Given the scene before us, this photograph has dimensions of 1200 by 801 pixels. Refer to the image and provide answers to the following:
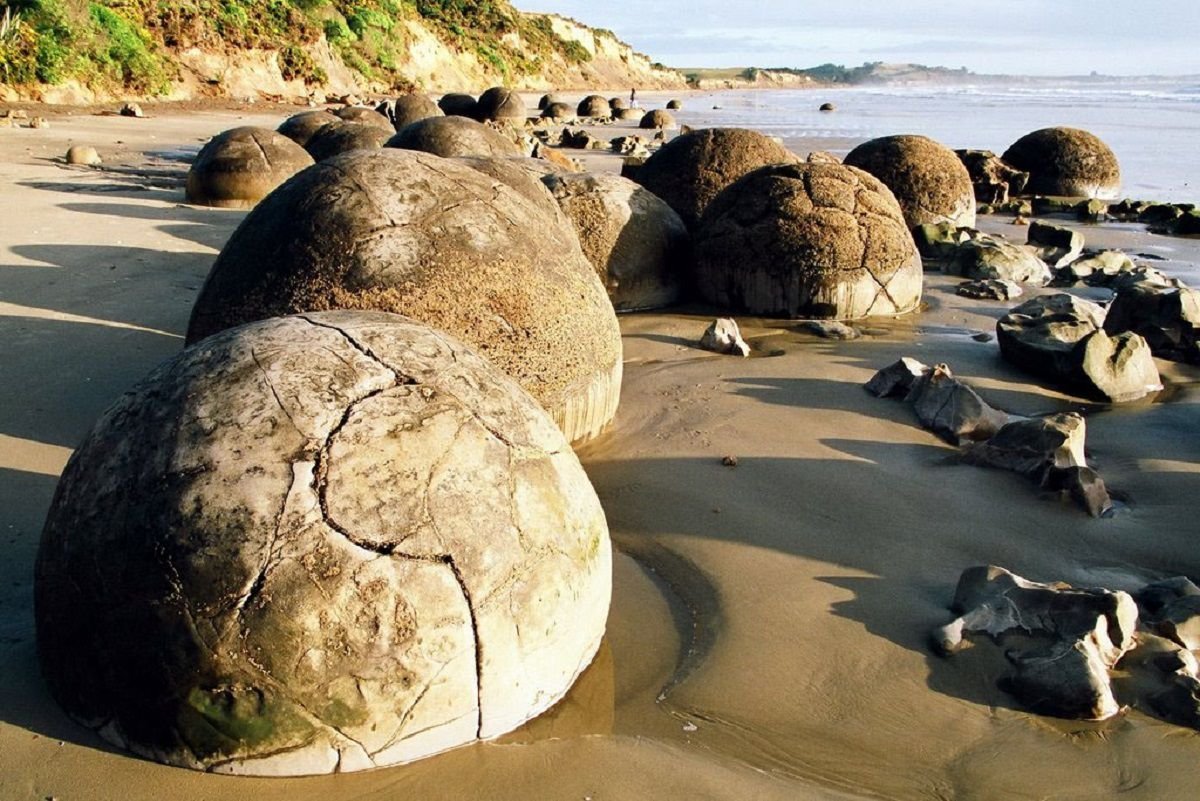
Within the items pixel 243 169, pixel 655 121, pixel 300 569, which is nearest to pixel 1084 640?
pixel 300 569

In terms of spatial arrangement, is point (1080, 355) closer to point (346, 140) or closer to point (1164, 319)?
point (1164, 319)

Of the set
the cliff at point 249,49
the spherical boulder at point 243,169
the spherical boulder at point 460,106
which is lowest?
the spherical boulder at point 243,169

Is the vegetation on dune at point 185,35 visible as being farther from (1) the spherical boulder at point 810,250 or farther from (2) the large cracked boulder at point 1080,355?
(2) the large cracked boulder at point 1080,355

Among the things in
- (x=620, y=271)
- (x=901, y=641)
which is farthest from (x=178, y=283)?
(x=901, y=641)

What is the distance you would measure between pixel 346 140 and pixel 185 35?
65.1 feet

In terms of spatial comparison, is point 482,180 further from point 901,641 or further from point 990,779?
point 990,779

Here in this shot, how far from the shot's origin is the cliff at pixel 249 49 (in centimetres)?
2541

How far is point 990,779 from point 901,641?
76 cm

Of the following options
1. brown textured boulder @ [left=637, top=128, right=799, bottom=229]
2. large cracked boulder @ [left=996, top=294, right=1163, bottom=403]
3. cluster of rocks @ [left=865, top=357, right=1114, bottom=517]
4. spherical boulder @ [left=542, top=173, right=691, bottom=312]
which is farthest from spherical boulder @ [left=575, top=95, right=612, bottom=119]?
cluster of rocks @ [left=865, top=357, right=1114, bottom=517]

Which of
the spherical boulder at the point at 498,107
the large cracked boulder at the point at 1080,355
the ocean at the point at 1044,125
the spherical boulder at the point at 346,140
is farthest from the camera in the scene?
the spherical boulder at the point at 498,107

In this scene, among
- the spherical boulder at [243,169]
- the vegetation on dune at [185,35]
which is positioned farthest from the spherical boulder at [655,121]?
the spherical boulder at [243,169]

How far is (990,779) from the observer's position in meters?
3.11

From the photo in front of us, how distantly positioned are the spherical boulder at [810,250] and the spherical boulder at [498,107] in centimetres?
2145

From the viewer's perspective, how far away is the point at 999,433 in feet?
18.4
